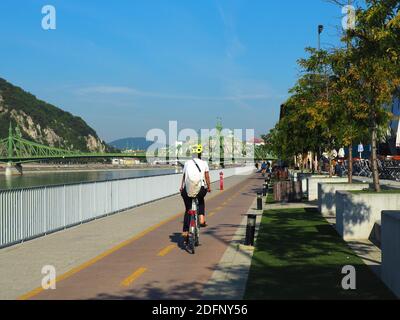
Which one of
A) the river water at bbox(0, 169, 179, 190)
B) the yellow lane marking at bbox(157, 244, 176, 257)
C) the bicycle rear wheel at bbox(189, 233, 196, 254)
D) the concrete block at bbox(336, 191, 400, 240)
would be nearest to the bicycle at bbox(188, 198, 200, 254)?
the bicycle rear wheel at bbox(189, 233, 196, 254)

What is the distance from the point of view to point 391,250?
24.0ft

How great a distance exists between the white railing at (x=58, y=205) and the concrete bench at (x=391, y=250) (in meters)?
7.32

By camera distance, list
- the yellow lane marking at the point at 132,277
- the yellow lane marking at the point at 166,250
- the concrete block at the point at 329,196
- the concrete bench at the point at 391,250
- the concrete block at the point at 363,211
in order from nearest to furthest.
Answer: the concrete bench at the point at 391,250
the yellow lane marking at the point at 132,277
the yellow lane marking at the point at 166,250
the concrete block at the point at 363,211
the concrete block at the point at 329,196

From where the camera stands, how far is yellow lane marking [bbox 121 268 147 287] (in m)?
7.93

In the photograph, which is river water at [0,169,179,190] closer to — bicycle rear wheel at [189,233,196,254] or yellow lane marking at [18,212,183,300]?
yellow lane marking at [18,212,183,300]

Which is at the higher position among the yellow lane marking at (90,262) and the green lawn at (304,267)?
the green lawn at (304,267)

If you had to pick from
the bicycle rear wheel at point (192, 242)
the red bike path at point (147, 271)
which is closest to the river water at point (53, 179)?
the red bike path at point (147, 271)

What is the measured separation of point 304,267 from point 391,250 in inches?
69.6

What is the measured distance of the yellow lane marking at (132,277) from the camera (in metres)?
7.93

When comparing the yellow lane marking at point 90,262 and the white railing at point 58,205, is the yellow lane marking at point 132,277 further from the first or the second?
the white railing at point 58,205

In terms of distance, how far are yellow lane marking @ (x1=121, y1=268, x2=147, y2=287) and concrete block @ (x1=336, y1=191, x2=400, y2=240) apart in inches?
187

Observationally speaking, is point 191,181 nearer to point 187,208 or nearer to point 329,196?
point 187,208

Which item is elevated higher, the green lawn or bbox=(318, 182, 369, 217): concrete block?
bbox=(318, 182, 369, 217): concrete block
